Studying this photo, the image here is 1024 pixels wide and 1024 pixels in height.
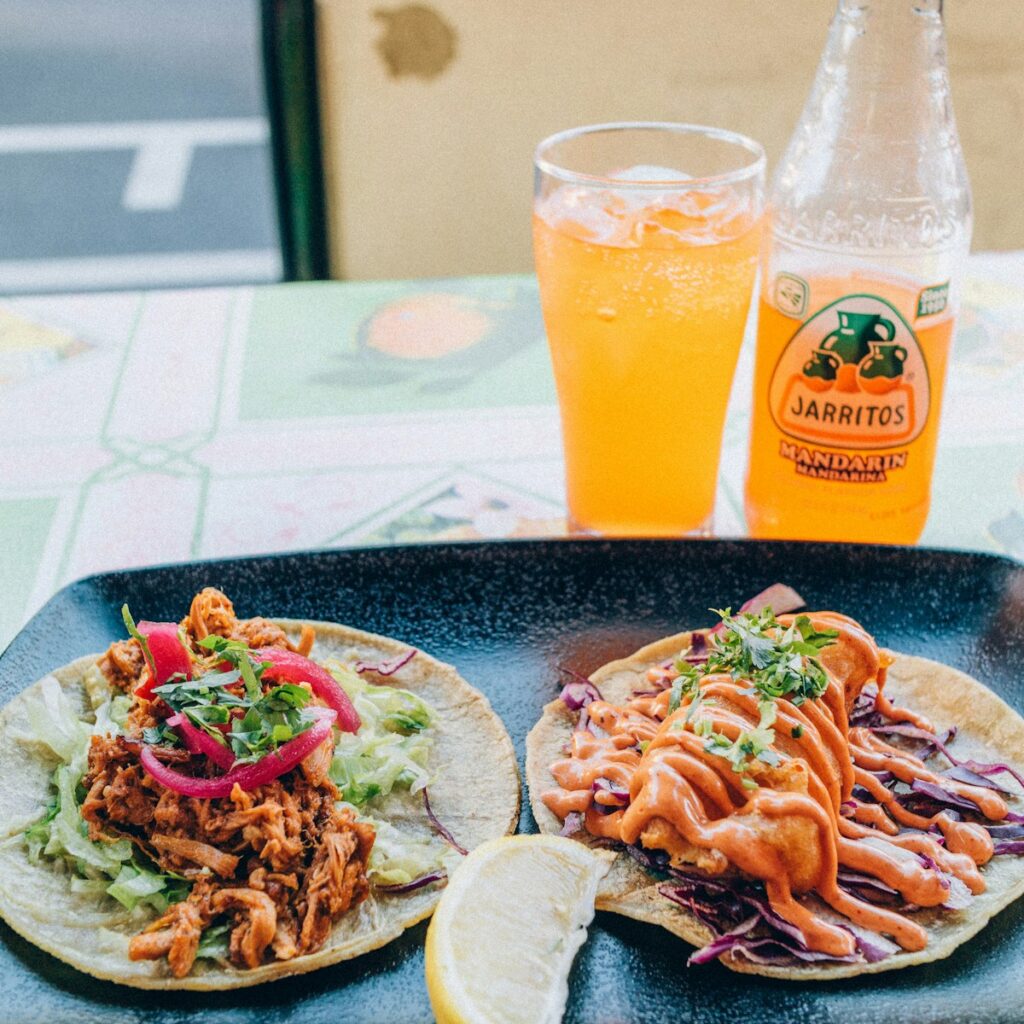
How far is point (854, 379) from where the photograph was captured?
7.02ft

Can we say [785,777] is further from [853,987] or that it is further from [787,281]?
[787,281]

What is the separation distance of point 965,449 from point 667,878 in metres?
1.54

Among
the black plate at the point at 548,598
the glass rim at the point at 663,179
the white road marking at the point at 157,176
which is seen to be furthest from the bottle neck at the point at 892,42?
the white road marking at the point at 157,176

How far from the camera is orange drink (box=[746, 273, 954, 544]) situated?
212 centimetres

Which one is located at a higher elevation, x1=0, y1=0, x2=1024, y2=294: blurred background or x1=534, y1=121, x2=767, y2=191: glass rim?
x1=534, y1=121, x2=767, y2=191: glass rim

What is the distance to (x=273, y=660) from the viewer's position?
1.91 m

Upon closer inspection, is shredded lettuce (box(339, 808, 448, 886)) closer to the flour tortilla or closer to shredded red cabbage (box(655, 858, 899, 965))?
the flour tortilla

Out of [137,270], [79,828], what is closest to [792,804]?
[79,828]

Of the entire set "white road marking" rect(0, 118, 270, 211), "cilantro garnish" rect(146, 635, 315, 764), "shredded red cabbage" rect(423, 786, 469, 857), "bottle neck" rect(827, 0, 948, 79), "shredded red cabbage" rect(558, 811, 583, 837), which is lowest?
"white road marking" rect(0, 118, 270, 211)

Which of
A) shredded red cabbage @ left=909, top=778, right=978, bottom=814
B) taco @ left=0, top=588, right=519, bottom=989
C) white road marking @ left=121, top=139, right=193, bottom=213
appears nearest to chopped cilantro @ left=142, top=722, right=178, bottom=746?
→ taco @ left=0, top=588, right=519, bottom=989

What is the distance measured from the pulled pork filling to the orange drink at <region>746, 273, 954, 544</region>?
102 centimetres

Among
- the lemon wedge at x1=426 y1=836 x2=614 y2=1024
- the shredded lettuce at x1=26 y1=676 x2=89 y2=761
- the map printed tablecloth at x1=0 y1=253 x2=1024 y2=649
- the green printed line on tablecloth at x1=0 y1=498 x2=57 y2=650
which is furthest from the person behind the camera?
the map printed tablecloth at x1=0 y1=253 x2=1024 y2=649

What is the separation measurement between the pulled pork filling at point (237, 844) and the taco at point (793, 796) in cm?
33

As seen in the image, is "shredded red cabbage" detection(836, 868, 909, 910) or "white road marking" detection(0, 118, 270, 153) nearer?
"shredded red cabbage" detection(836, 868, 909, 910)
